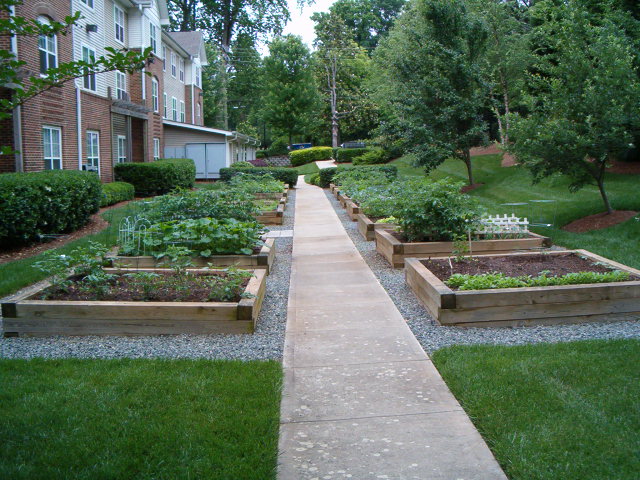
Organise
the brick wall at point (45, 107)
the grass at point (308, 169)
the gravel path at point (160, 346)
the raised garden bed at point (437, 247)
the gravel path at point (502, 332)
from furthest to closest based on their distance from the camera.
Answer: the grass at point (308, 169) → the brick wall at point (45, 107) → the raised garden bed at point (437, 247) → the gravel path at point (502, 332) → the gravel path at point (160, 346)

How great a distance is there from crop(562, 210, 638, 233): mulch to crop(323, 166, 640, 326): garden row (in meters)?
2.91

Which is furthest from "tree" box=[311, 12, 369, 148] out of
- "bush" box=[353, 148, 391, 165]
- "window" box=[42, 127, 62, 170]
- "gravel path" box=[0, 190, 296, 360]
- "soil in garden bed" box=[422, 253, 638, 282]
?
"gravel path" box=[0, 190, 296, 360]

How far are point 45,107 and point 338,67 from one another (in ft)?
123

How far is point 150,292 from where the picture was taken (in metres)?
6.70

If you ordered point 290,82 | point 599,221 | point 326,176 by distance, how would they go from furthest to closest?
point 290,82 → point 326,176 → point 599,221

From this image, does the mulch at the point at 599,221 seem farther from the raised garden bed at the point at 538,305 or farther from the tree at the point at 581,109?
the raised garden bed at the point at 538,305

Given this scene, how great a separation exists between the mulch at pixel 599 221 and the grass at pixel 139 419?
384 inches

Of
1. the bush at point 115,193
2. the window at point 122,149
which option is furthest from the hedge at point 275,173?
the bush at point 115,193

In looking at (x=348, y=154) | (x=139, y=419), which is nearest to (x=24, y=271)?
(x=139, y=419)

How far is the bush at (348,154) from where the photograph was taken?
42.2 metres

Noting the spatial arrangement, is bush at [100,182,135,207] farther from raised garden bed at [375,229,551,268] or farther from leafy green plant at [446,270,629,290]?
leafy green plant at [446,270,629,290]

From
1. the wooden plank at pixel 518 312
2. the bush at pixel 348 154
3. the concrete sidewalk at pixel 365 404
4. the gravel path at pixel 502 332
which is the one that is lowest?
the concrete sidewalk at pixel 365 404

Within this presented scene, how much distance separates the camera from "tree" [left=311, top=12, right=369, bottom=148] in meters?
51.7

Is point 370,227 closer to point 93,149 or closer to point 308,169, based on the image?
point 93,149
